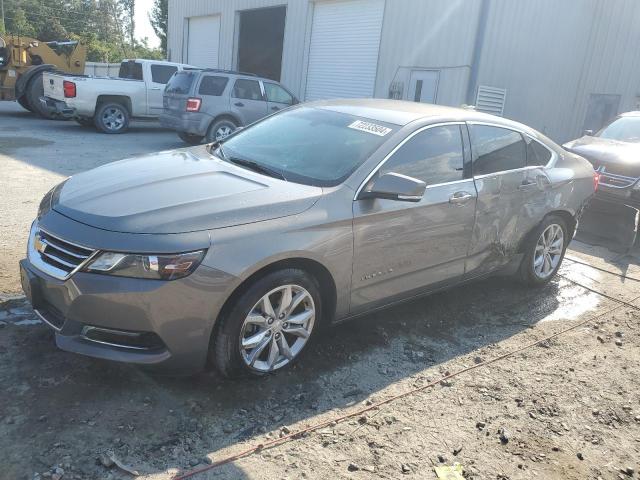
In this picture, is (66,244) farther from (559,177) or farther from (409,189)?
(559,177)

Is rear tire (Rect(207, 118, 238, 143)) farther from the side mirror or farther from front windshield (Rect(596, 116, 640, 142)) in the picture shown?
the side mirror

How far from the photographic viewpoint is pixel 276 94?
12.6 metres

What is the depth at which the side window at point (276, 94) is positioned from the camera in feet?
40.9

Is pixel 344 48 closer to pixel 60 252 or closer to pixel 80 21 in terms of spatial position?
pixel 60 252

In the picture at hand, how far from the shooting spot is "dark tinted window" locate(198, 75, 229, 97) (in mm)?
11484

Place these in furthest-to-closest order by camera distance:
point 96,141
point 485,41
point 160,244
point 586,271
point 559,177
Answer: point 96,141 → point 485,41 → point 586,271 → point 559,177 → point 160,244

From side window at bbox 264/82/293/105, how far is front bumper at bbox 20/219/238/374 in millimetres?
10217

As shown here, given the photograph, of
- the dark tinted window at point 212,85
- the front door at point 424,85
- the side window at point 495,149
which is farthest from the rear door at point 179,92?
the side window at point 495,149

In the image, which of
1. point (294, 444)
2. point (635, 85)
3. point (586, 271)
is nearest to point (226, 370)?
point (294, 444)

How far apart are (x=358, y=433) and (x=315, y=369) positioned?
2.12 ft

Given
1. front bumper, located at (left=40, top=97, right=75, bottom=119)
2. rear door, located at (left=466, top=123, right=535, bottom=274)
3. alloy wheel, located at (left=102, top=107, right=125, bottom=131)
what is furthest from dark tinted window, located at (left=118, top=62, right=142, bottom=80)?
rear door, located at (left=466, top=123, right=535, bottom=274)

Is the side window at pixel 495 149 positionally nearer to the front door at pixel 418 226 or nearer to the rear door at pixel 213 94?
the front door at pixel 418 226

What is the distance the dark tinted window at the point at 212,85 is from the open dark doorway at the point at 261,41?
7127mm

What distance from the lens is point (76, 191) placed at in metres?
3.25
